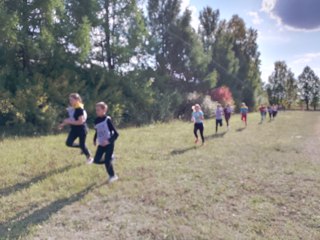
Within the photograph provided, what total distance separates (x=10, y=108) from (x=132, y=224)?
1181 centimetres

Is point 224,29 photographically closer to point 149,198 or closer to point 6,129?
point 6,129

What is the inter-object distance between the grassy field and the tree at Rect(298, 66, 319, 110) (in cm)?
8461

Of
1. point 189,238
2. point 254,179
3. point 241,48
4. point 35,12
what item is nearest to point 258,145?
point 254,179

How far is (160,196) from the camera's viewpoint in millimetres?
6105

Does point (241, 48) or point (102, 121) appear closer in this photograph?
point (102, 121)

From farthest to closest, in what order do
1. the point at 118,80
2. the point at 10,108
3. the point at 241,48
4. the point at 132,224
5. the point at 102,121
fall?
the point at 241,48, the point at 118,80, the point at 10,108, the point at 102,121, the point at 132,224

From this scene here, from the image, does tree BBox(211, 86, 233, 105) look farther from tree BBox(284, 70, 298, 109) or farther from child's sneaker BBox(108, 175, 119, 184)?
tree BBox(284, 70, 298, 109)

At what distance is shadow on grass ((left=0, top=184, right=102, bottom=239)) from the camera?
444cm

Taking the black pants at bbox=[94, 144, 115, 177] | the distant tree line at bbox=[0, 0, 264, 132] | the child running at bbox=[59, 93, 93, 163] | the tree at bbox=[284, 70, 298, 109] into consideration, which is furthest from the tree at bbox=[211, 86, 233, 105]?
the tree at bbox=[284, 70, 298, 109]

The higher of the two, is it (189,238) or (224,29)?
(224,29)

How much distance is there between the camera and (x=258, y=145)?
12.8m

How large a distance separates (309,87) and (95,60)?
79018 millimetres

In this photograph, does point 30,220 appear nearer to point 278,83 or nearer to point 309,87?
point 278,83

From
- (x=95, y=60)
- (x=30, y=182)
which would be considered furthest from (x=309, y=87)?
(x=30, y=182)
